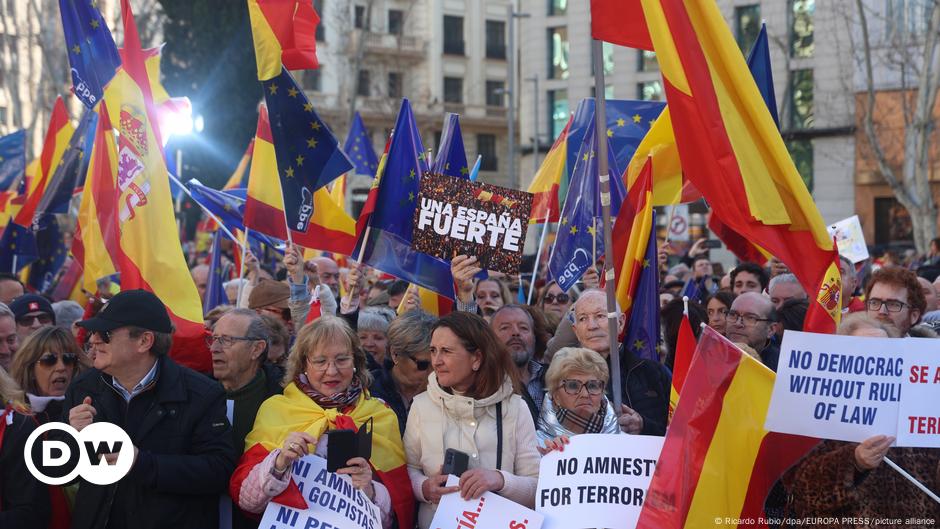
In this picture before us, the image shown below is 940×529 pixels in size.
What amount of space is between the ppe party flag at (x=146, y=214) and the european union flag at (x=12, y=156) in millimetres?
6519

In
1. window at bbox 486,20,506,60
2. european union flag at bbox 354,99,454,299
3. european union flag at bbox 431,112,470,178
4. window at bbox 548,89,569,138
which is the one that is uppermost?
window at bbox 486,20,506,60

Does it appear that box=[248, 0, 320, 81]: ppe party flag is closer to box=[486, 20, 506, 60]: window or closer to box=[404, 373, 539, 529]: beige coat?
box=[404, 373, 539, 529]: beige coat

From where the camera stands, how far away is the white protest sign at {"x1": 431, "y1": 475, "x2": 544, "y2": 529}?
4875 mm

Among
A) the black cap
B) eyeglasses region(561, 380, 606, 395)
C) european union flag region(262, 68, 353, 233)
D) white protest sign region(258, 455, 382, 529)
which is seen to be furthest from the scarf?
european union flag region(262, 68, 353, 233)

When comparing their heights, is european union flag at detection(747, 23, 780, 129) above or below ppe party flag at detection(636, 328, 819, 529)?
above

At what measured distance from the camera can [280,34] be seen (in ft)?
25.9

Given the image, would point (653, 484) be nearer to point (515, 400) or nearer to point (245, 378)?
point (515, 400)

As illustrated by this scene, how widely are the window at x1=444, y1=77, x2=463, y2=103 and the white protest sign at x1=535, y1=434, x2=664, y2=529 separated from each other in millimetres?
56881

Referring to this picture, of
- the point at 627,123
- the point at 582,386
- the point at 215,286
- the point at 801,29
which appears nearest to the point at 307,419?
the point at 582,386

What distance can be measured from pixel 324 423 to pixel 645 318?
2.39 m

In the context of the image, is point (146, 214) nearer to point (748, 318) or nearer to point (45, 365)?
point (45, 365)

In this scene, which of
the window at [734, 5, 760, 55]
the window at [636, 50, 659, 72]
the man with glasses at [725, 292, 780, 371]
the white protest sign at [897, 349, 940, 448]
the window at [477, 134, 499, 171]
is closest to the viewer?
the white protest sign at [897, 349, 940, 448]

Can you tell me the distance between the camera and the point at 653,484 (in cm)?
473

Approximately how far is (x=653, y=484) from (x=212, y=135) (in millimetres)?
21710
